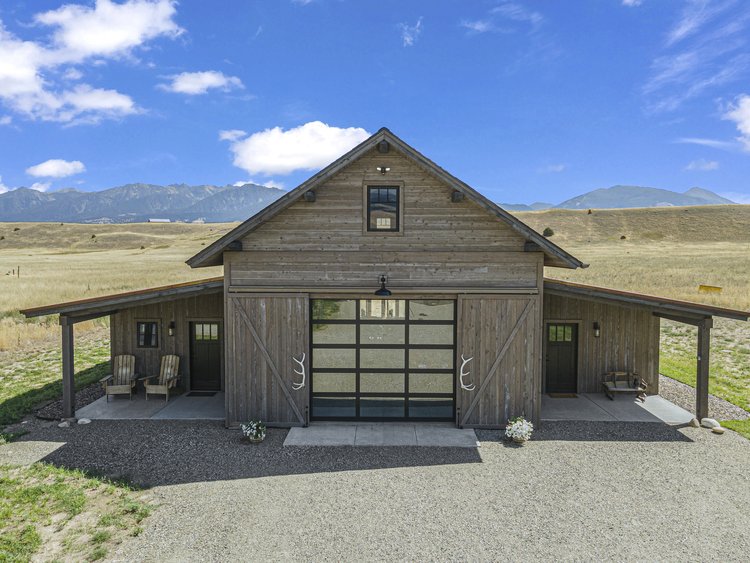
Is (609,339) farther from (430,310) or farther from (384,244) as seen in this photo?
(384,244)

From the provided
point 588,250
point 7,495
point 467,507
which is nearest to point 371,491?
point 467,507

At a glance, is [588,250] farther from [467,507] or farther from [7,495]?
[7,495]

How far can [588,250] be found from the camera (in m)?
62.0

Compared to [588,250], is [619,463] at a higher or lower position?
lower

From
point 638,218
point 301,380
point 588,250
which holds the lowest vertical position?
point 301,380

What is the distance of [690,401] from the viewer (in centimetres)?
1216

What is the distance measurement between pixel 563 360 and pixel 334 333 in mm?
6988

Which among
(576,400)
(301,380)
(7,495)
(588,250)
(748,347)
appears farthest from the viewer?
(588,250)

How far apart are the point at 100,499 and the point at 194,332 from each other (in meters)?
6.21

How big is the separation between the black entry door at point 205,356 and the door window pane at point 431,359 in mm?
5977

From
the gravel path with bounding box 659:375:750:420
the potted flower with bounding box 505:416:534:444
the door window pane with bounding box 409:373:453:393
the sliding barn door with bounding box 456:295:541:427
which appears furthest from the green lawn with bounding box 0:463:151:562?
the gravel path with bounding box 659:375:750:420

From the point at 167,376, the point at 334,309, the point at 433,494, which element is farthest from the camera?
the point at 167,376

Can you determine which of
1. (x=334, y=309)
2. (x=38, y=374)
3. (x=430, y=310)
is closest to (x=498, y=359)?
(x=430, y=310)

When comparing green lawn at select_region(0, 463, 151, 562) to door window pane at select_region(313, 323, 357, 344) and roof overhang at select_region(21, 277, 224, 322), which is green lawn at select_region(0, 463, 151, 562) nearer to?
roof overhang at select_region(21, 277, 224, 322)
